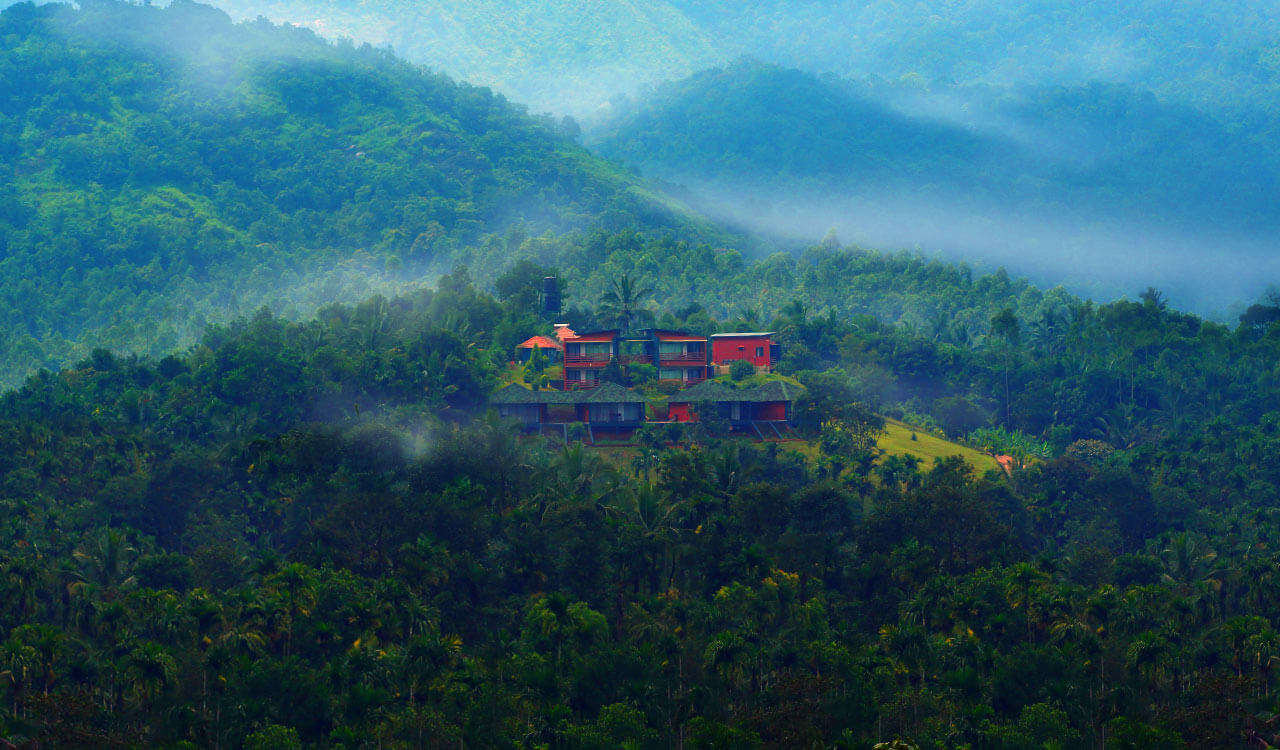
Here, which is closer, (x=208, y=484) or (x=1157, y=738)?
(x=1157, y=738)

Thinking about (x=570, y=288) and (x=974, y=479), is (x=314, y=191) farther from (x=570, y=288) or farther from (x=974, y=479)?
(x=974, y=479)

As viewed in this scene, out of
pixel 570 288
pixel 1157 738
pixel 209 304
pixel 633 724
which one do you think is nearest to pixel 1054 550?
pixel 1157 738

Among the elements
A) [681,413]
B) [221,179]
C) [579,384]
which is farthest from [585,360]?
[221,179]

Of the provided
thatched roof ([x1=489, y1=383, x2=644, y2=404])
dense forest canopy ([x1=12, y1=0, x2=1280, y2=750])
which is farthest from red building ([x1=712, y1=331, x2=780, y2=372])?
thatched roof ([x1=489, y1=383, x2=644, y2=404])

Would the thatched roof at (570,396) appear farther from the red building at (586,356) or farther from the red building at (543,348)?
the red building at (543,348)

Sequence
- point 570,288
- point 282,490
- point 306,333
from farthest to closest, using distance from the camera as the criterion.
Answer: point 570,288 < point 306,333 < point 282,490

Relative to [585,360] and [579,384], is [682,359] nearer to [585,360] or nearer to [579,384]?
[585,360]
